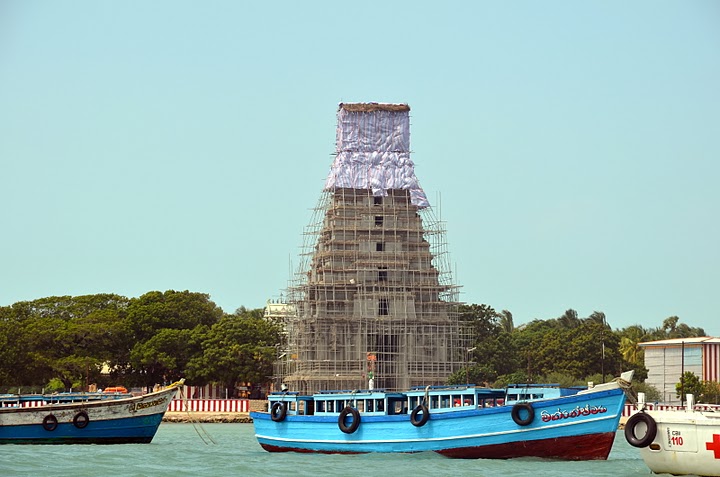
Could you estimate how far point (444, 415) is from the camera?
5059 centimetres

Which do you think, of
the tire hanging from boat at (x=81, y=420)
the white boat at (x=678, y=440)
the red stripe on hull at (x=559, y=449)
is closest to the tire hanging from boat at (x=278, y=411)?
the tire hanging from boat at (x=81, y=420)

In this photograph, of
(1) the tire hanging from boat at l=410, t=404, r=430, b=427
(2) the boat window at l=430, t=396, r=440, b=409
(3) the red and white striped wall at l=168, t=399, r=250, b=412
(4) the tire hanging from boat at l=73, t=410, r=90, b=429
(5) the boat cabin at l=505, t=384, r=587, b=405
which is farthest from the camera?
(3) the red and white striped wall at l=168, t=399, r=250, b=412

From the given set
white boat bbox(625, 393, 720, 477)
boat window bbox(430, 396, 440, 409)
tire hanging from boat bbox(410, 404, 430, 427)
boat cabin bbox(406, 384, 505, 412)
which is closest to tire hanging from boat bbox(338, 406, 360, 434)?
boat cabin bbox(406, 384, 505, 412)

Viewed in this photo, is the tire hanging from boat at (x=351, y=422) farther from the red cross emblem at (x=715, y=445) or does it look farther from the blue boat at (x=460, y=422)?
the red cross emblem at (x=715, y=445)

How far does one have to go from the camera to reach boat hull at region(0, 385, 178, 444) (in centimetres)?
5931

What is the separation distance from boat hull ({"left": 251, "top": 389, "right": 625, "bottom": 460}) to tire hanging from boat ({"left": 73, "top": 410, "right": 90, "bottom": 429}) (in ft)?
40.1

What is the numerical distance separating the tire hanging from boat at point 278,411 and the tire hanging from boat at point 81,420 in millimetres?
8622

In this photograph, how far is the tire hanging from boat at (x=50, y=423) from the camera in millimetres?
59344

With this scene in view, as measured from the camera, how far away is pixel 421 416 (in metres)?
51.0

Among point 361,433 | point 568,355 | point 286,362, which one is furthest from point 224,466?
point 568,355

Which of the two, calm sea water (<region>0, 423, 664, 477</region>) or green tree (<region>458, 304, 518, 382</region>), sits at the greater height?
green tree (<region>458, 304, 518, 382</region>)

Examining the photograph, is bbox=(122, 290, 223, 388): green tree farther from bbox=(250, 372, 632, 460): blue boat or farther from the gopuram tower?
bbox=(250, 372, 632, 460): blue boat

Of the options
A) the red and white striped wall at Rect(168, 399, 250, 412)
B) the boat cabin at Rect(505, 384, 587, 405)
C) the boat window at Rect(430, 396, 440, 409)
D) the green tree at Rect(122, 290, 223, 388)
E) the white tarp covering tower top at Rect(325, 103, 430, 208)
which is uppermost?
the white tarp covering tower top at Rect(325, 103, 430, 208)

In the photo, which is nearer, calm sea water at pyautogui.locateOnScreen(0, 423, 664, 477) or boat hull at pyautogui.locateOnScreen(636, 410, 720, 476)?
boat hull at pyautogui.locateOnScreen(636, 410, 720, 476)
